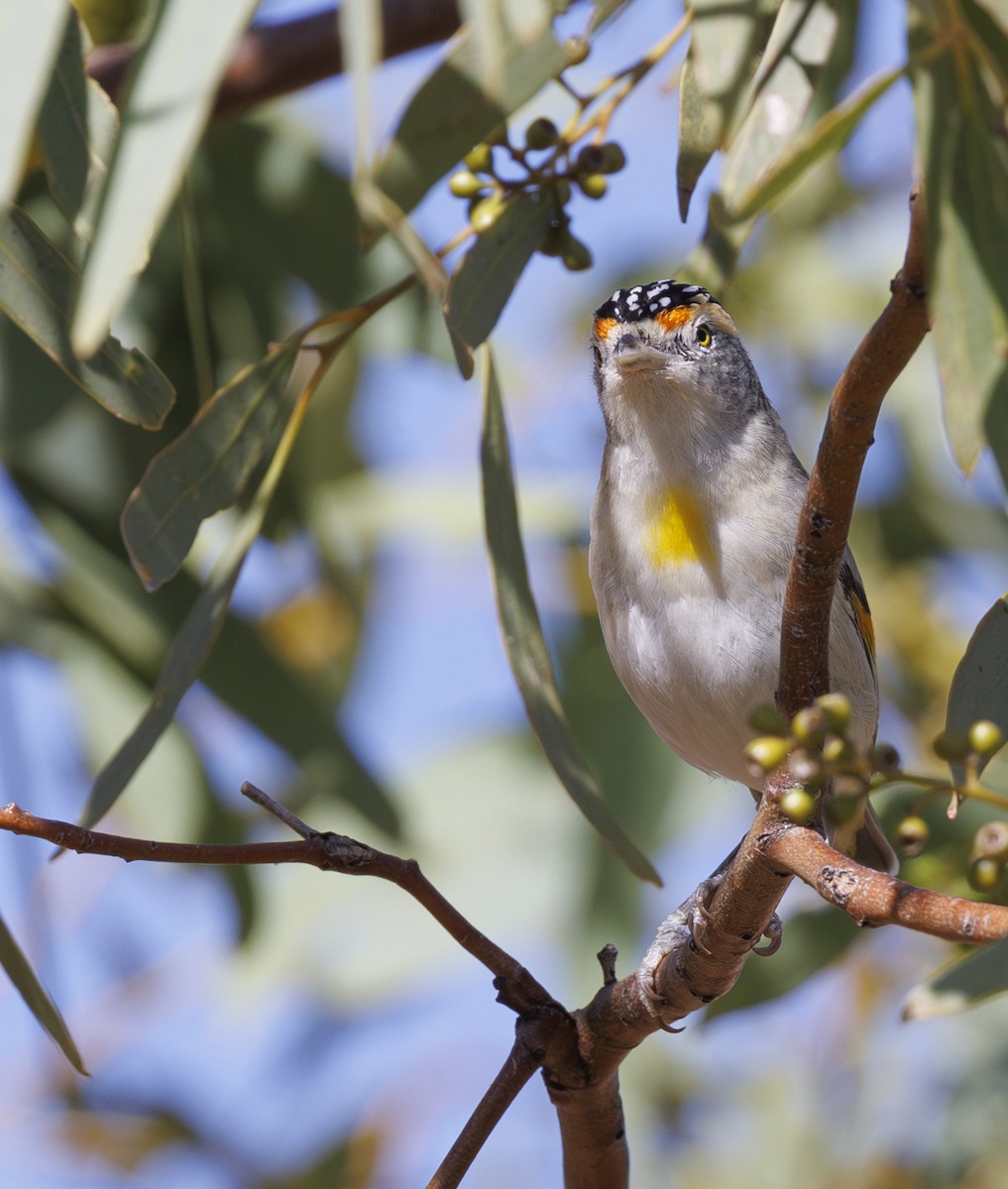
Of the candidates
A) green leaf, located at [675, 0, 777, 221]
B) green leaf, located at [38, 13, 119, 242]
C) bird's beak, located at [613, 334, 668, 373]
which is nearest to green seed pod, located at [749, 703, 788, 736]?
green leaf, located at [675, 0, 777, 221]

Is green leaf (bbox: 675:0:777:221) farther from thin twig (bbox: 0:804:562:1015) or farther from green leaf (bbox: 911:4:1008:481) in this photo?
thin twig (bbox: 0:804:562:1015)

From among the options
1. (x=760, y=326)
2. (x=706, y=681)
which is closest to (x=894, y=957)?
(x=760, y=326)

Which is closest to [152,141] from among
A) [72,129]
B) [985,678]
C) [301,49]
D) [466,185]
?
[72,129]

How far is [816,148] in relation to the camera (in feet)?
6.40

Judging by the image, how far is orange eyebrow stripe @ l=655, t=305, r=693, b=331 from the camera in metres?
2.95

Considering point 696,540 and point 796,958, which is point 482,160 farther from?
point 796,958

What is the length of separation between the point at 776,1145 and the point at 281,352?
3050mm

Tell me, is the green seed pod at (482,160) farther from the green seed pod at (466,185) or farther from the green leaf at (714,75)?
the green leaf at (714,75)

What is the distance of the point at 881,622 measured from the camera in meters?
4.31

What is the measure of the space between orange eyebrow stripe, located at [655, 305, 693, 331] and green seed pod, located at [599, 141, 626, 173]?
0.75 m

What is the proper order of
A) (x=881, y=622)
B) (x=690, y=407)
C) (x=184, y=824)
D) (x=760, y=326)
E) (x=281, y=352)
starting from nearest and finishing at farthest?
(x=281, y=352)
(x=690, y=407)
(x=184, y=824)
(x=881, y=622)
(x=760, y=326)

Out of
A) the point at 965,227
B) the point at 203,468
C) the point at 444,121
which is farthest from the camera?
the point at 203,468

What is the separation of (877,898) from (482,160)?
4.09 feet

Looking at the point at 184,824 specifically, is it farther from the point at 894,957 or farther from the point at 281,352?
the point at 894,957
